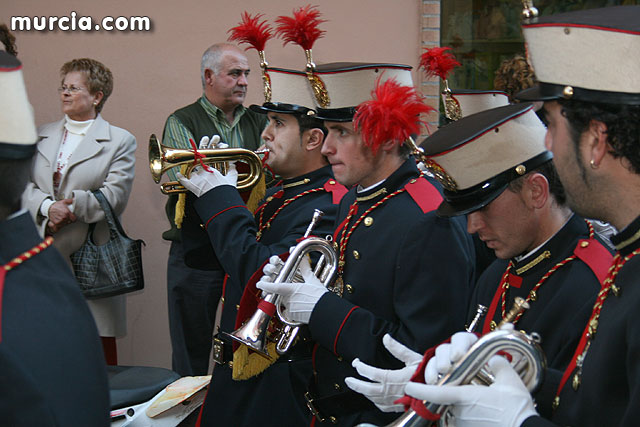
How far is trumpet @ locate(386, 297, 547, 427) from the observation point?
1.34 metres

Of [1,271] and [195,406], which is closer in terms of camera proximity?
[1,271]

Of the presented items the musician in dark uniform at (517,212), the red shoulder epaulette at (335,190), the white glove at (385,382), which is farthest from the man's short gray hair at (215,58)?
the white glove at (385,382)

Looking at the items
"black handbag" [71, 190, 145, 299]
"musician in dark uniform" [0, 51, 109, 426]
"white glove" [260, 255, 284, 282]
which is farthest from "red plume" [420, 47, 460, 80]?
"black handbag" [71, 190, 145, 299]

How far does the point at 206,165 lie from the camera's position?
9.50ft

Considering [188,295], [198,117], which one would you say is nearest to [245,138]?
[198,117]

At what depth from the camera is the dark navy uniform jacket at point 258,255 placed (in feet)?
8.32

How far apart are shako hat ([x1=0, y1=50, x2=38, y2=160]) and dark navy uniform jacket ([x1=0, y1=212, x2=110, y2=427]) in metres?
0.11

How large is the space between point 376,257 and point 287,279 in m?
0.30

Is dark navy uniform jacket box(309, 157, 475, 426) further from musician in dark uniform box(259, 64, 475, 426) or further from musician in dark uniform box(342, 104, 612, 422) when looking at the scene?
musician in dark uniform box(342, 104, 612, 422)

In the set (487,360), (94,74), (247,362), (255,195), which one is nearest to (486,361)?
(487,360)

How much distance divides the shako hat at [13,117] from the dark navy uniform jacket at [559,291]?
111 cm

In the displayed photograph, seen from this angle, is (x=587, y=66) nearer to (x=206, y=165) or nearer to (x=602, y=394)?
(x=602, y=394)

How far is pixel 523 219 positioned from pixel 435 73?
1046mm

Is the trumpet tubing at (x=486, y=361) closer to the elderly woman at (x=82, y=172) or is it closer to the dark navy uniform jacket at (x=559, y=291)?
the dark navy uniform jacket at (x=559, y=291)
